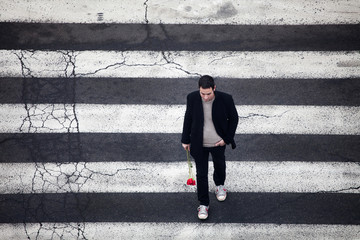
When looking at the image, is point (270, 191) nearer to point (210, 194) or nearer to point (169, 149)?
point (210, 194)

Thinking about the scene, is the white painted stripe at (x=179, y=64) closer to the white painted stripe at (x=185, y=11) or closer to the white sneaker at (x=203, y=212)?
the white painted stripe at (x=185, y=11)

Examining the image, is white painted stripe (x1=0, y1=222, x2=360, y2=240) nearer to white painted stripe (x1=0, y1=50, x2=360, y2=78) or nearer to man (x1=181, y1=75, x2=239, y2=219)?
man (x1=181, y1=75, x2=239, y2=219)

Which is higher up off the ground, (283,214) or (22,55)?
(22,55)

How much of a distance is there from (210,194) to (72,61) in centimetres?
313

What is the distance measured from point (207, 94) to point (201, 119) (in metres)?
0.37

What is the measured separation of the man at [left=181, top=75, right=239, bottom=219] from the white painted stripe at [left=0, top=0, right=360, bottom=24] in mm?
2829

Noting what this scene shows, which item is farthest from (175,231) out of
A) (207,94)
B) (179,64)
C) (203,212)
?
(179,64)

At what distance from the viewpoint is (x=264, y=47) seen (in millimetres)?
6969

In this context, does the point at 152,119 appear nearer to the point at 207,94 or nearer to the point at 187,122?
the point at 187,122

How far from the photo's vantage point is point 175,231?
18.4 feet

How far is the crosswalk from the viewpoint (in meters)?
5.73

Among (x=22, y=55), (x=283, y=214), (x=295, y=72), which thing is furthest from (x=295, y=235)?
(x=22, y=55)

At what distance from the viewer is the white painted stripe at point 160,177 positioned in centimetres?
591

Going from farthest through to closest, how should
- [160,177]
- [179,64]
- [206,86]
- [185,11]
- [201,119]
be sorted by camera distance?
[185,11]
[179,64]
[160,177]
[201,119]
[206,86]
